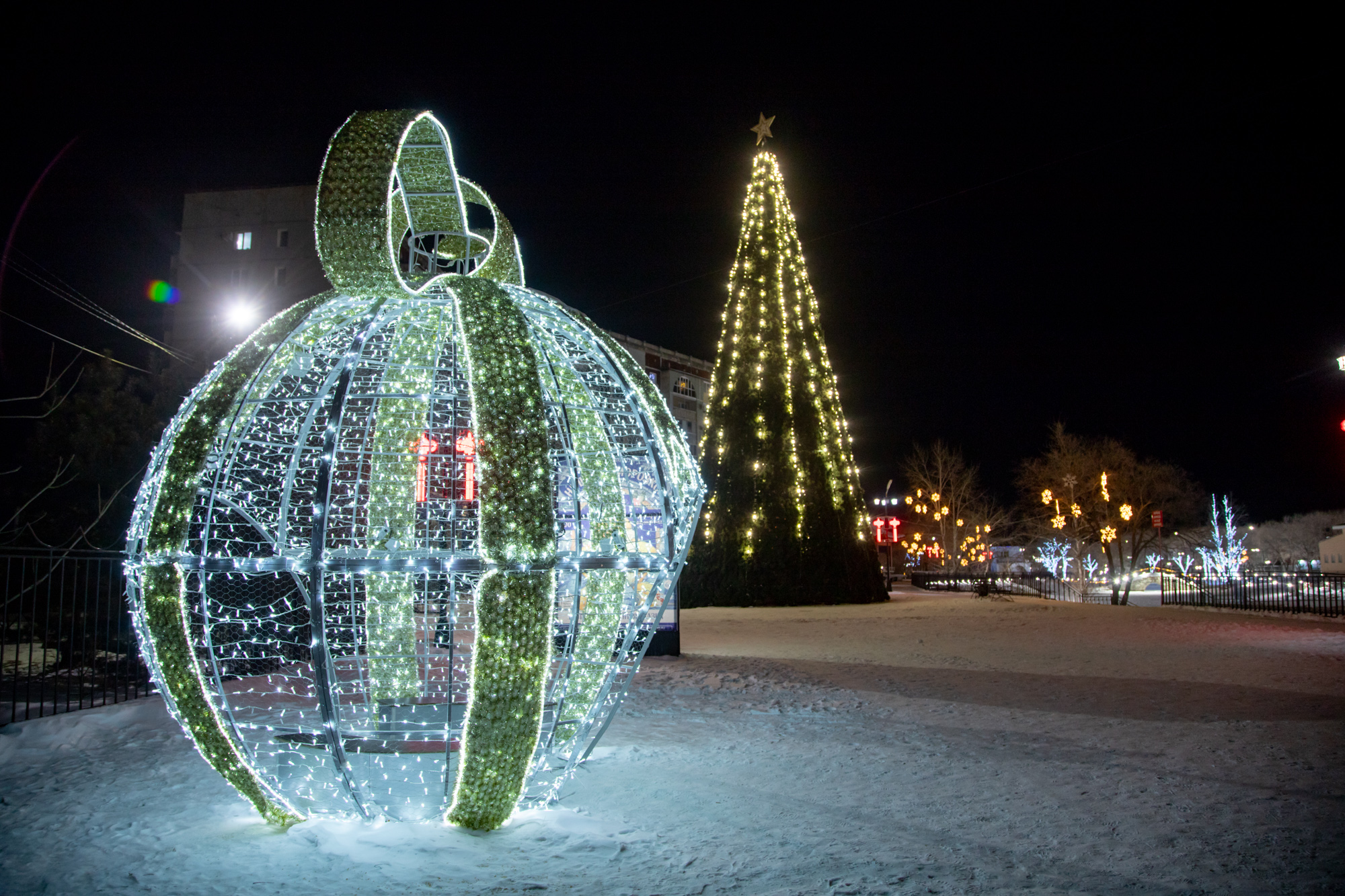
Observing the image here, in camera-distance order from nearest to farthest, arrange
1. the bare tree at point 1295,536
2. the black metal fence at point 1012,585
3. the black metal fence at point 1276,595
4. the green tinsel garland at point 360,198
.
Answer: the green tinsel garland at point 360,198
the black metal fence at point 1276,595
the black metal fence at point 1012,585
the bare tree at point 1295,536

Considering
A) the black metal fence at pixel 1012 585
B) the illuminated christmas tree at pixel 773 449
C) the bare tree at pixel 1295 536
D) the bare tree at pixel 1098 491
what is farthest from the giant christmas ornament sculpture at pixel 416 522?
the bare tree at pixel 1295 536

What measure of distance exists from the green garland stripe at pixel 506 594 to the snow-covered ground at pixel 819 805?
1.23 ft

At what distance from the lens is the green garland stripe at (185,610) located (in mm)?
4633

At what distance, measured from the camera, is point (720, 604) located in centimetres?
2127

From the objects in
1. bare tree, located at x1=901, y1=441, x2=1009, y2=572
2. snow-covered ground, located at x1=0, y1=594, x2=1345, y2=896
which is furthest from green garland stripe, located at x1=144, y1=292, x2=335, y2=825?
bare tree, located at x1=901, y1=441, x2=1009, y2=572

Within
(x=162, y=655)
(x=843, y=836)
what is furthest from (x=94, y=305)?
(x=843, y=836)

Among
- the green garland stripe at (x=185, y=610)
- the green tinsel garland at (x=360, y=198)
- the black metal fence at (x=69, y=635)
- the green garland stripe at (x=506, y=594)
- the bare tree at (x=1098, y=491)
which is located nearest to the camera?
the green garland stripe at (x=506, y=594)

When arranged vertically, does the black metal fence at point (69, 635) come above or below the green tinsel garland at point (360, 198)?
below

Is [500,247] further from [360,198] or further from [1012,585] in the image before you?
[1012,585]

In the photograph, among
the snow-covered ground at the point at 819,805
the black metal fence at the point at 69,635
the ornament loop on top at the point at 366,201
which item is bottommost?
the snow-covered ground at the point at 819,805

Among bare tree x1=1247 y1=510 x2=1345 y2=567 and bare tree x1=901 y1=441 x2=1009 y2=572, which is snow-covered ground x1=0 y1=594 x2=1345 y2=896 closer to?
bare tree x1=901 y1=441 x2=1009 y2=572

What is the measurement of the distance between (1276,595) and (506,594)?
28528 millimetres

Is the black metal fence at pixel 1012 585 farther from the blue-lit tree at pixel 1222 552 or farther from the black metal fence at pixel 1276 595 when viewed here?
the blue-lit tree at pixel 1222 552

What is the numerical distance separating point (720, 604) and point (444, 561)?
688 inches
